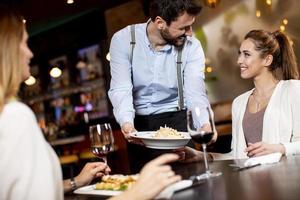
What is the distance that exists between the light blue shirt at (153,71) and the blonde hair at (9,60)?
5.27 feet

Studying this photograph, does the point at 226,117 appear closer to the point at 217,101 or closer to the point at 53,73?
the point at 217,101

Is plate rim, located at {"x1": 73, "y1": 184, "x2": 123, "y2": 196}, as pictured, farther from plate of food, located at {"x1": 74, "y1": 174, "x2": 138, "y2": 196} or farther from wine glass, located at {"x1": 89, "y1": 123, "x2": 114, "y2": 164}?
wine glass, located at {"x1": 89, "y1": 123, "x2": 114, "y2": 164}

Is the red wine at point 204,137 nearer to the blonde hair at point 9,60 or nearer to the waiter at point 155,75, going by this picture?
the blonde hair at point 9,60

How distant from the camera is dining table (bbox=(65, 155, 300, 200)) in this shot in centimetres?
113

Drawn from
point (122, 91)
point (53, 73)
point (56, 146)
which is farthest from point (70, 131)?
point (122, 91)

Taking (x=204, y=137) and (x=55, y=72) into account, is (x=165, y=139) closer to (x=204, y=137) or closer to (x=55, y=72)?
(x=204, y=137)

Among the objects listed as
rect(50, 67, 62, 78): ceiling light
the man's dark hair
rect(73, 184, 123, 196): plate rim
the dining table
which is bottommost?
rect(73, 184, 123, 196): plate rim

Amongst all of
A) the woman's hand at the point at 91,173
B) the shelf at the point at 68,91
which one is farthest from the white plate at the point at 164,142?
the shelf at the point at 68,91

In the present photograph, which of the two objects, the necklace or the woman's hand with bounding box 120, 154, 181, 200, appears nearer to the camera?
the woman's hand with bounding box 120, 154, 181, 200

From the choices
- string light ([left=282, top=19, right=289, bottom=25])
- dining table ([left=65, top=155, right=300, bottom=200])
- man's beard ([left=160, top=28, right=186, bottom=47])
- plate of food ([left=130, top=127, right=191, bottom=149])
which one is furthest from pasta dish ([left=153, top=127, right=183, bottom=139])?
string light ([left=282, top=19, right=289, bottom=25])

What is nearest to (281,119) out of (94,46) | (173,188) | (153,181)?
(173,188)

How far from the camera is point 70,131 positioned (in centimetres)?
809

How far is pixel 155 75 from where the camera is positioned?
2771 mm

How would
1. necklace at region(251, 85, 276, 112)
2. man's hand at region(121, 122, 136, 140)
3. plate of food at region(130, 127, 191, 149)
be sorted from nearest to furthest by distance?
plate of food at region(130, 127, 191, 149), man's hand at region(121, 122, 136, 140), necklace at region(251, 85, 276, 112)
